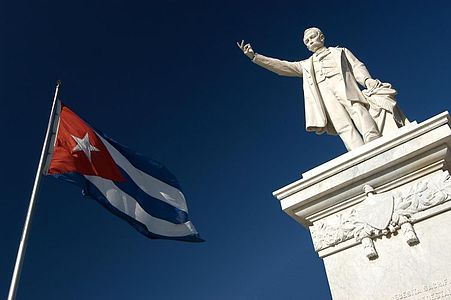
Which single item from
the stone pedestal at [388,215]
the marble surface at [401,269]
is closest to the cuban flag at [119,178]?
the stone pedestal at [388,215]

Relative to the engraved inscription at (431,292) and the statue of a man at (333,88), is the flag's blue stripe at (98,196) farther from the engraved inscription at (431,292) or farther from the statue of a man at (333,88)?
the engraved inscription at (431,292)

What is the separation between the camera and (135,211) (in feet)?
28.5

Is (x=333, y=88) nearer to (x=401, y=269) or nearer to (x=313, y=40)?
(x=313, y=40)

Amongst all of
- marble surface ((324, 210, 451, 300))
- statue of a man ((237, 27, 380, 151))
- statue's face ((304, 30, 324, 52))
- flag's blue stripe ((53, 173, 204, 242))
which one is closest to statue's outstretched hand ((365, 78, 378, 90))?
statue of a man ((237, 27, 380, 151))

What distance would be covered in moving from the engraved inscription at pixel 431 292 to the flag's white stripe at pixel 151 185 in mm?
6208

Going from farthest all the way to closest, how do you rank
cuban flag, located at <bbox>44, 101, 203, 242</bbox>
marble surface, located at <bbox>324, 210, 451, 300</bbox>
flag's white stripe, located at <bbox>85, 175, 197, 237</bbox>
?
flag's white stripe, located at <bbox>85, 175, 197, 237</bbox> < cuban flag, located at <bbox>44, 101, 203, 242</bbox> < marble surface, located at <bbox>324, 210, 451, 300</bbox>

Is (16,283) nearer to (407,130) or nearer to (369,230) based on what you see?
(369,230)

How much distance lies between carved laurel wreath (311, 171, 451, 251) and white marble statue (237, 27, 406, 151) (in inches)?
53.6

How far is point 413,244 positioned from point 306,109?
10.5 ft

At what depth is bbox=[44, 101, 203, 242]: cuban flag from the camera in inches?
319

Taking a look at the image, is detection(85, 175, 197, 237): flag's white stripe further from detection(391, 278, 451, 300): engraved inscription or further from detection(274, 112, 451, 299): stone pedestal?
detection(391, 278, 451, 300): engraved inscription

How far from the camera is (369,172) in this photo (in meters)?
4.80

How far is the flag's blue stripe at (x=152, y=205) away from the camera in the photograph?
8.93 metres

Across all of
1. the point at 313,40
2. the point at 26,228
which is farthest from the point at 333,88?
the point at 26,228
